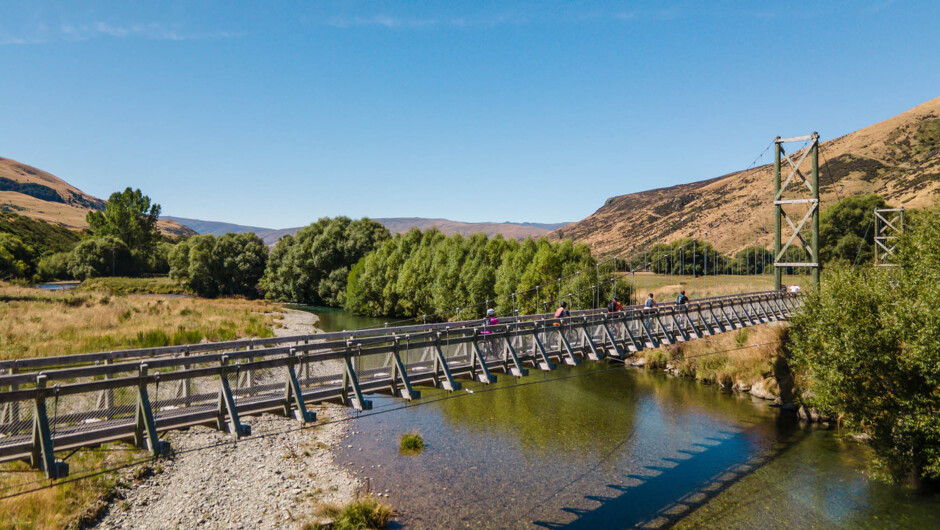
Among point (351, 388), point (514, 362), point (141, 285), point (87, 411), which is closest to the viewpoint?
point (87, 411)

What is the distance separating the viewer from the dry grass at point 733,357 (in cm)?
2712

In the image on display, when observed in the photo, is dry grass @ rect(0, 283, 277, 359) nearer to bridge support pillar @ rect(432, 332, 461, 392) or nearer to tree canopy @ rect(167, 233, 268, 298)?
bridge support pillar @ rect(432, 332, 461, 392)

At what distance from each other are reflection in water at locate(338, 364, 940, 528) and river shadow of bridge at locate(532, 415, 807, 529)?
0.06m

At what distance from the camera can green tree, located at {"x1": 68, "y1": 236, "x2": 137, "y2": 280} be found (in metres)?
76.4

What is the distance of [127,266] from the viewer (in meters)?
84.3

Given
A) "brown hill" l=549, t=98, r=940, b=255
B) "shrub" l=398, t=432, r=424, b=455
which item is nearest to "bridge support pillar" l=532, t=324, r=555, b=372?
"shrub" l=398, t=432, r=424, b=455

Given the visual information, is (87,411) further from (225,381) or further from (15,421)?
(225,381)

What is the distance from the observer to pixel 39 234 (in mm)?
96875

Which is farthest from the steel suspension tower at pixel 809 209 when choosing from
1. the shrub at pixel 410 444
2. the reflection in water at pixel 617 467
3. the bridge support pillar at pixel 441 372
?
the bridge support pillar at pixel 441 372

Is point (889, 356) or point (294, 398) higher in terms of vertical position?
point (294, 398)

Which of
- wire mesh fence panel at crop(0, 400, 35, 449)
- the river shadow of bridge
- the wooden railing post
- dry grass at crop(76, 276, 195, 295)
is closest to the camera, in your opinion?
the wooden railing post

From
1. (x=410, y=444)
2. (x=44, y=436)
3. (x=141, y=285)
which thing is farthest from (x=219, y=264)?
(x=44, y=436)

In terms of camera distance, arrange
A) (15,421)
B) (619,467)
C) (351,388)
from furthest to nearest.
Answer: (619,467), (351,388), (15,421)

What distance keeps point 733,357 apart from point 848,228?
116ft
